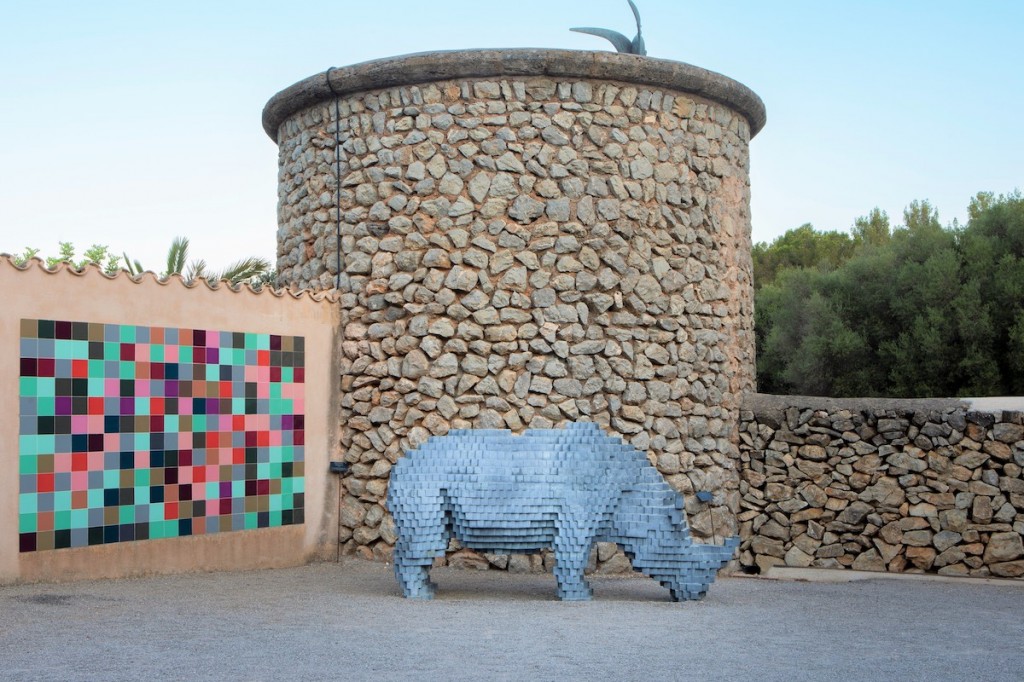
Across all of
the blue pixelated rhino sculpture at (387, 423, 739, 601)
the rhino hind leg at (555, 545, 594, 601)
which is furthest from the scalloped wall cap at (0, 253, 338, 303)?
the rhino hind leg at (555, 545, 594, 601)

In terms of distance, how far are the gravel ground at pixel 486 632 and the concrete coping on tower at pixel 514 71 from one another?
15.3 feet

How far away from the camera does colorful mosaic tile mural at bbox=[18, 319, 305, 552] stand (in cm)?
890

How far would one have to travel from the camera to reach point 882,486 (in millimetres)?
11281

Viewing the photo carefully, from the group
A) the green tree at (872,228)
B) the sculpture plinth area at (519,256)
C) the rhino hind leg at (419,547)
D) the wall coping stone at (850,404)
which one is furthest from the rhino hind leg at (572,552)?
the green tree at (872,228)

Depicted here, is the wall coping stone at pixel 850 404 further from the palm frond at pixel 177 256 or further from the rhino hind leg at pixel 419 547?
the palm frond at pixel 177 256

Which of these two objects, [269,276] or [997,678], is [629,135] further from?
[269,276]

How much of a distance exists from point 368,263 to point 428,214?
2.55 feet

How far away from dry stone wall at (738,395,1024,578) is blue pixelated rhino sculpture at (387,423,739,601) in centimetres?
333

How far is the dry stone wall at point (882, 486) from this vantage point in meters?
10.9

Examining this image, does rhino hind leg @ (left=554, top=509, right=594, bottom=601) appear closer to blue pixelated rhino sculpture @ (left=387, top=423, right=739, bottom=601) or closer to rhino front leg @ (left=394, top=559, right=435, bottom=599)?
blue pixelated rhino sculpture @ (left=387, top=423, right=739, bottom=601)

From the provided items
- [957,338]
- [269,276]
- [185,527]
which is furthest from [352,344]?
[269,276]

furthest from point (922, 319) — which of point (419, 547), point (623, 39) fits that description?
point (419, 547)

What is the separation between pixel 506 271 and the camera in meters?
10.6

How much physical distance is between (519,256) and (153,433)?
3591 millimetres
